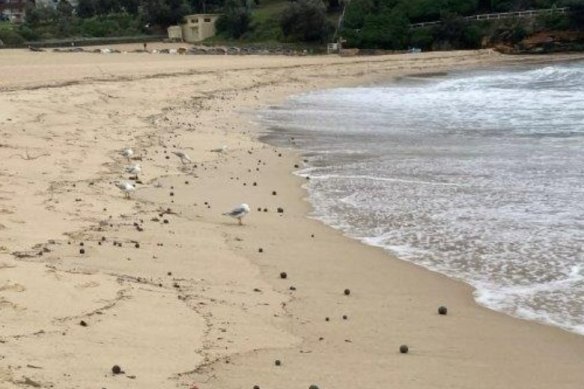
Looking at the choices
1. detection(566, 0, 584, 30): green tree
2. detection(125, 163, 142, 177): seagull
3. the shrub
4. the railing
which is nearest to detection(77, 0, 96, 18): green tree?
the shrub

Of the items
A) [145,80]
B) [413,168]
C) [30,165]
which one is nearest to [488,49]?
[145,80]

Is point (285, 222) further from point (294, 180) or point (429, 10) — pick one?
point (429, 10)

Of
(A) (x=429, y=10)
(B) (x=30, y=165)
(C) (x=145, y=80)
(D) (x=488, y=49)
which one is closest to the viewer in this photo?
(B) (x=30, y=165)

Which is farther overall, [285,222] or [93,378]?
[285,222]

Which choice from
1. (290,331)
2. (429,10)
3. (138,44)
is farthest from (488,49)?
(290,331)

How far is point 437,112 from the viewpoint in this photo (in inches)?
968

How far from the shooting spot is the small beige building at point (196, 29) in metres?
82.3

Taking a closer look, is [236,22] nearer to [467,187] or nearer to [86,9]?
[86,9]

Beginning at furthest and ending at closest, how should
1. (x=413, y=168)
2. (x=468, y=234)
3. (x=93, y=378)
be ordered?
1. (x=413, y=168)
2. (x=468, y=234)
3. (x=93, y=378)

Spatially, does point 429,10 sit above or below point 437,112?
above

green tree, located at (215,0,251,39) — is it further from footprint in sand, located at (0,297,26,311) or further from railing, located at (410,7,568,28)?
footprint in sand, located at (0,297,26,311)

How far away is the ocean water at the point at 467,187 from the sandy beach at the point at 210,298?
42cm

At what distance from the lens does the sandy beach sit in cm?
457

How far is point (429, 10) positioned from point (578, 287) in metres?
71.1
